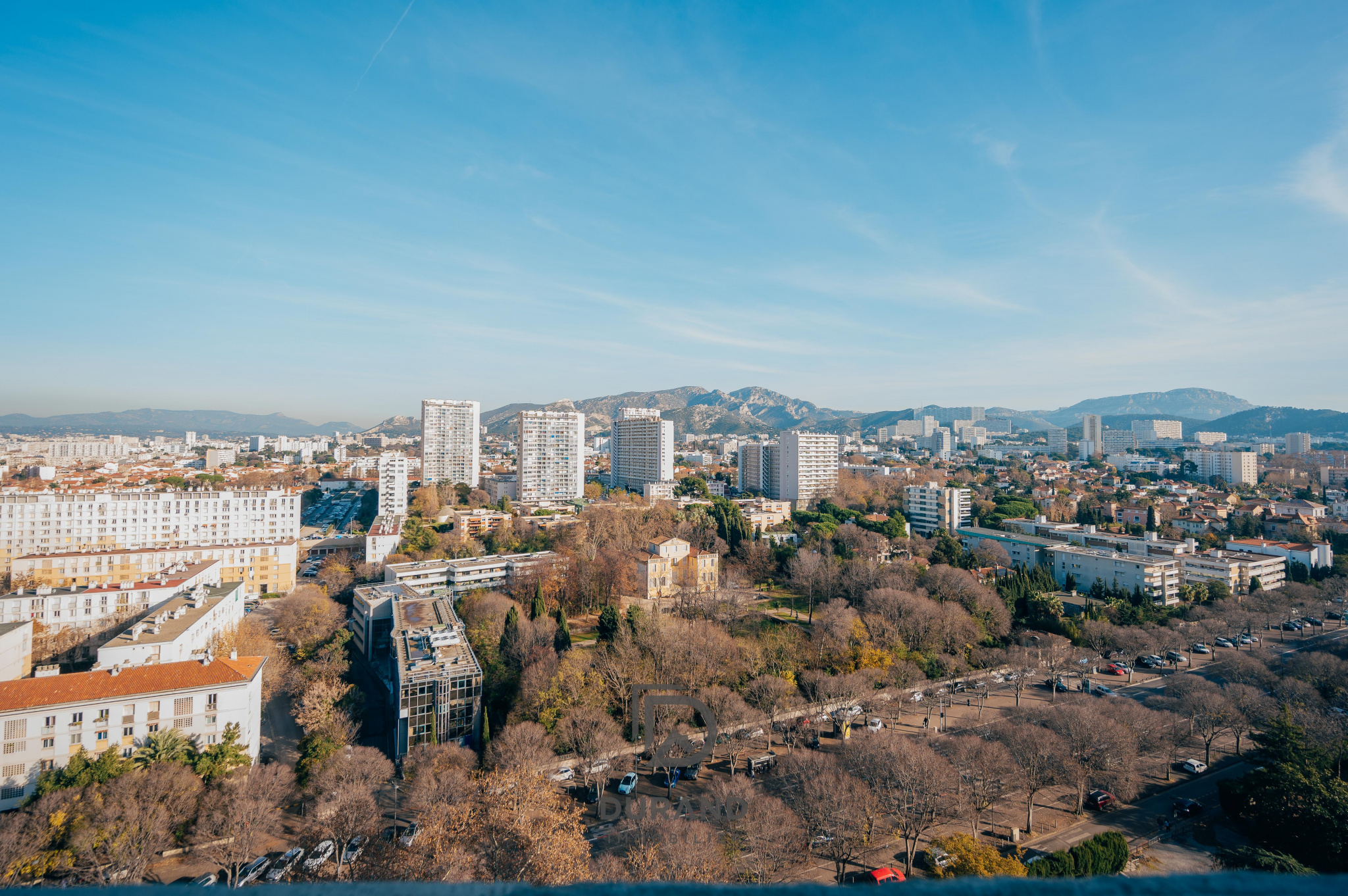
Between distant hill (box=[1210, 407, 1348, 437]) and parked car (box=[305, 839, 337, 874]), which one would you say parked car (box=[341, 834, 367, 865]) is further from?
distant hill (box=[1210, 407, 1348, 437])

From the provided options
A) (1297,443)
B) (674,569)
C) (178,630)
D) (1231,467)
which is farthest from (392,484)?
(1297,443)

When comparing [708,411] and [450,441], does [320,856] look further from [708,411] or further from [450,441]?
[708,411]

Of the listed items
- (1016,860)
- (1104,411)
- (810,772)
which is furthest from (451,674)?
(1104,411)

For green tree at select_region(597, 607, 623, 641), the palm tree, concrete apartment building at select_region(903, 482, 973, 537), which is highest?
concrete apartment building at select_region(903, 482, 973, 537)

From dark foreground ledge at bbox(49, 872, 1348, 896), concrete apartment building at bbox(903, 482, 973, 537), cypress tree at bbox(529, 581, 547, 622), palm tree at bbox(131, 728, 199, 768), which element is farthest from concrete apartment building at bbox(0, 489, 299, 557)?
concrete apartment building at bbox(903, 482, 973, 537)

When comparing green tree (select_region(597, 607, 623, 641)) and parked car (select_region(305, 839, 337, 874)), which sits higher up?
green tree (select_region(597, 607, 623, 641))

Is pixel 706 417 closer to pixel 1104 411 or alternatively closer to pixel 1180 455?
pixel 1180 455
